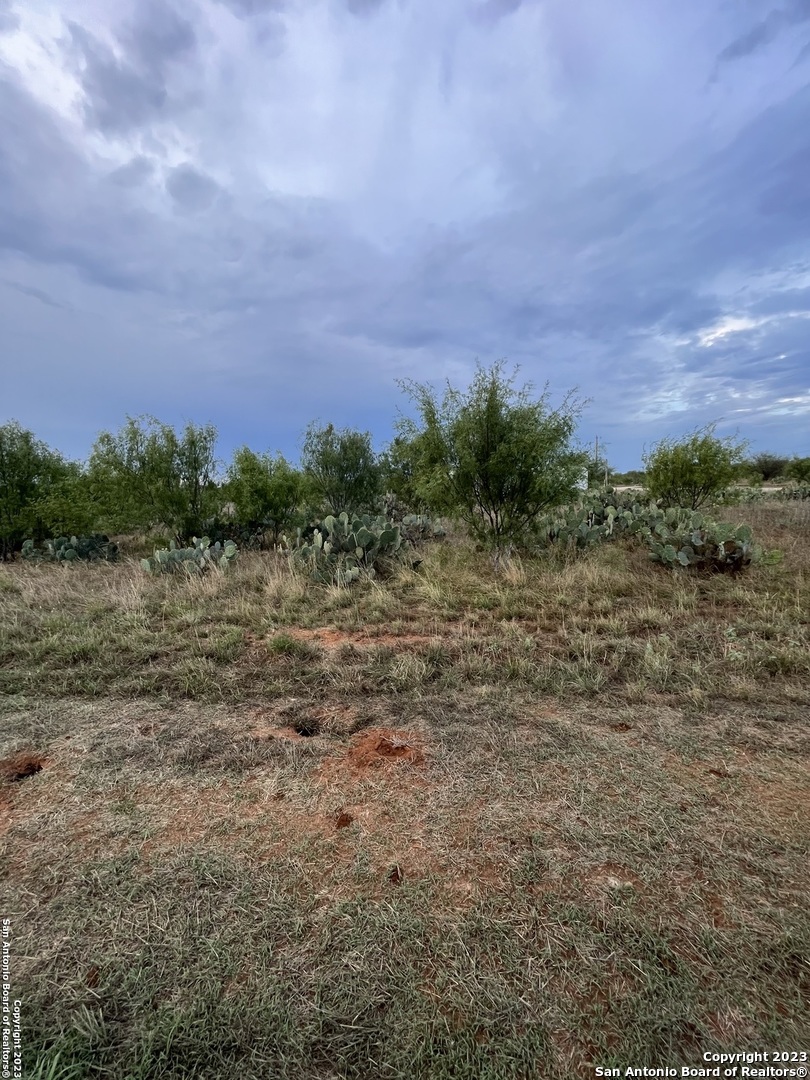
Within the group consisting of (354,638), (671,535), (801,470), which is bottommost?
(354,638)

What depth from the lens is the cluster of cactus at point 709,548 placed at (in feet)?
22.7

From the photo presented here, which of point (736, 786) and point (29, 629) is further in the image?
point (29, 629)

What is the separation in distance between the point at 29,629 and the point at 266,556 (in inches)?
183

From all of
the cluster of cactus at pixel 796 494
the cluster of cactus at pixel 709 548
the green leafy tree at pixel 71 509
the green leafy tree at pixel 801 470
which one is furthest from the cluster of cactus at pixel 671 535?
the green leafy tree at pixel 801 470

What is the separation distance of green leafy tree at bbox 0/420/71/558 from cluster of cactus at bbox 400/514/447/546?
908 centimetres

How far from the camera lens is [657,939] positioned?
68.4 inches

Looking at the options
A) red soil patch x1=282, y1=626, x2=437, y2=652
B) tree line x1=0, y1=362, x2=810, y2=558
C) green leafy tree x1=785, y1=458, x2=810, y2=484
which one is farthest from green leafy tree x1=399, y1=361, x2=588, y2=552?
green leafy tree x1=785, y1=458, x2=810, y2=484

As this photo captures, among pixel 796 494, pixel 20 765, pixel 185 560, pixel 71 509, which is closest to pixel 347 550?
pixel 185 560

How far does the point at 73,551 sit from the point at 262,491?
4.25m

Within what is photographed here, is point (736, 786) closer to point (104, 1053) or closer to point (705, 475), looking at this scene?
point (104, 1053)

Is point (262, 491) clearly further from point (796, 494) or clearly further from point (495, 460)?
point (796, 494)

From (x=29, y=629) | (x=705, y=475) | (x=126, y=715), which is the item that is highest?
(x=705, y=475)

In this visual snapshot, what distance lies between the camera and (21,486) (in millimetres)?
12070

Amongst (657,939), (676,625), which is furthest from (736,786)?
(676,625)
